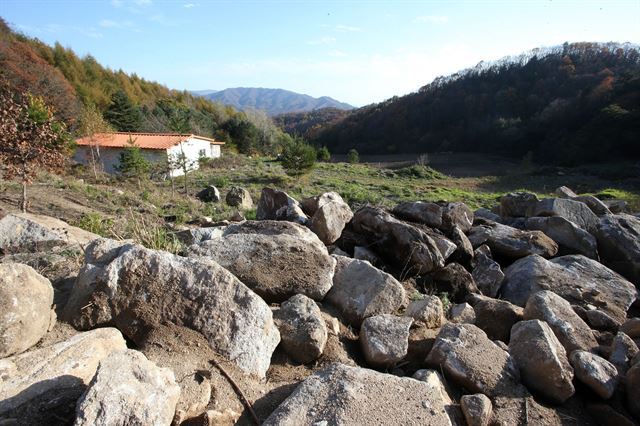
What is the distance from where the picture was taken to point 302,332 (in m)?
2.37

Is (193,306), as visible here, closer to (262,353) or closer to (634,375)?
(262,353)

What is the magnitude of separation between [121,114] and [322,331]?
4326cm

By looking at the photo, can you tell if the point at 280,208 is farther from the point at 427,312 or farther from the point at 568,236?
the point at 568,236

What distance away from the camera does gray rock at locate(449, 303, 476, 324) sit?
10.3ft

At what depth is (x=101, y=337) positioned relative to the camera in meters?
1.98

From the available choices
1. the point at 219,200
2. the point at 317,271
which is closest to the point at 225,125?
the point at 219,200

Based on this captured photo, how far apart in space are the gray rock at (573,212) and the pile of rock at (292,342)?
1950 mm

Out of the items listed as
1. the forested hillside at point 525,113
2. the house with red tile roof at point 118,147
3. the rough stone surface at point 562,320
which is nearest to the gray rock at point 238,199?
the rough stone surface at point 562,320

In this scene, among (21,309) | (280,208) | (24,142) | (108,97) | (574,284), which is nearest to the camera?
(21,309)

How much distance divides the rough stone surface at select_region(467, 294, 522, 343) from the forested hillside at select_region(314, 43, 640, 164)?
48.1m

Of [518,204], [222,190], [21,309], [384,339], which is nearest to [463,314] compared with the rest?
[384,339]

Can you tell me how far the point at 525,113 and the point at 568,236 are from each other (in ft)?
213

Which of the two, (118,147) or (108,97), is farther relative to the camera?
(108,97)

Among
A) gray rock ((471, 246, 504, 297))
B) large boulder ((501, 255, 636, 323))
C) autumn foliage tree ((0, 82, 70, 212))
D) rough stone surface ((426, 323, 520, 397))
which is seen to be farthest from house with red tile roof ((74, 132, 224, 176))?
rough stone surface ((426, 323, 520, 397))
